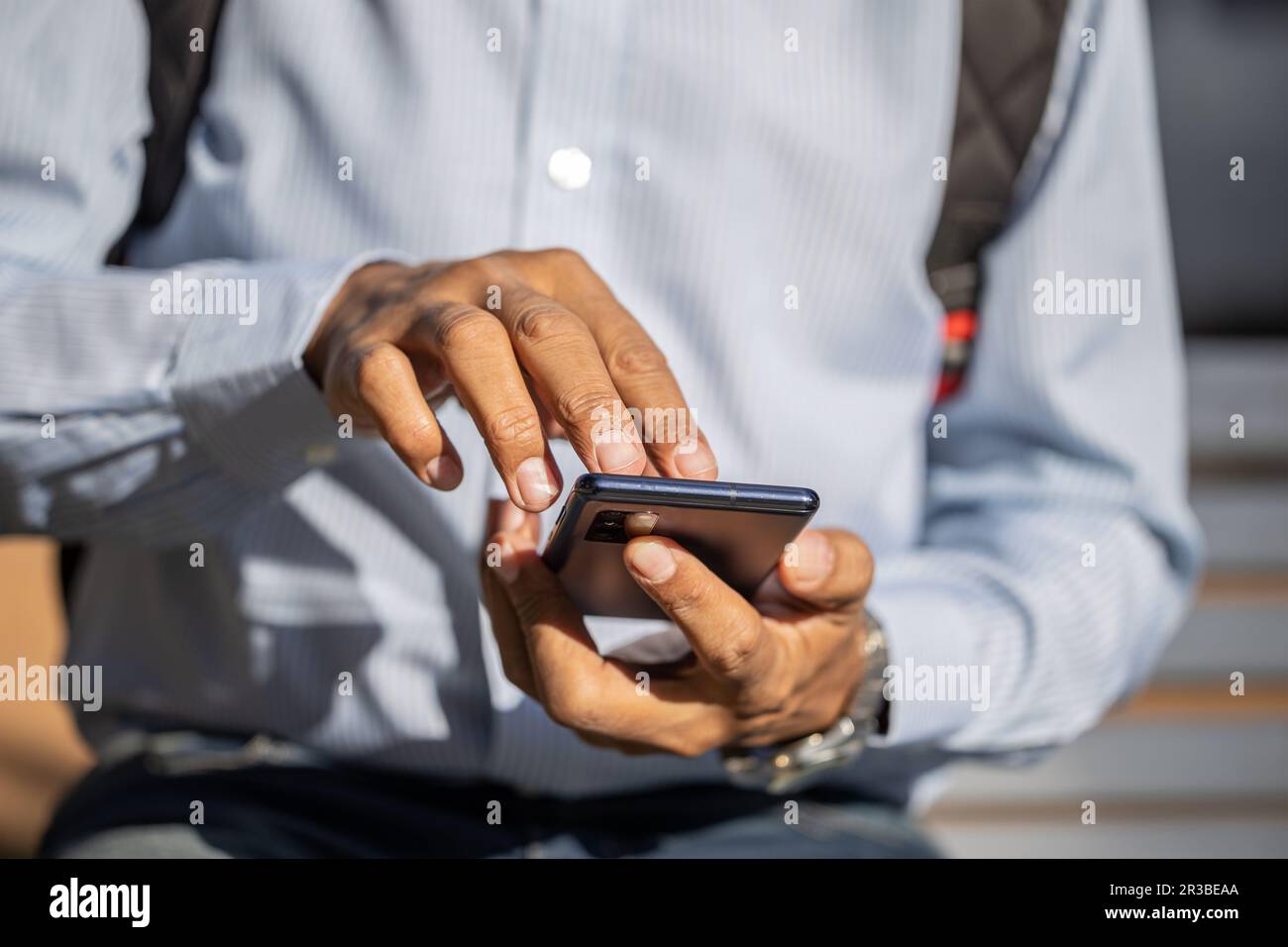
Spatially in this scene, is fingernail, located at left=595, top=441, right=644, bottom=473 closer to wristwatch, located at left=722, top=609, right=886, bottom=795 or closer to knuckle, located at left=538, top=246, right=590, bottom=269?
knuckle, located at left=538, top=246, right=590, bottom=269

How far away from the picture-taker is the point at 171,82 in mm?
835

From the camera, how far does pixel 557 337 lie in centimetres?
54

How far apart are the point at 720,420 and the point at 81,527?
48 centimetres

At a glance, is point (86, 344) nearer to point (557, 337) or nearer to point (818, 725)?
point (557, 337)

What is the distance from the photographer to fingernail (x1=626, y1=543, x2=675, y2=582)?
545mm

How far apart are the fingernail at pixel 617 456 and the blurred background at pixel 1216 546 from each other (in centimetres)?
119

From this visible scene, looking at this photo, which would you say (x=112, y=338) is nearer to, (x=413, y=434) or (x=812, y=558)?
(x=413, y=434)

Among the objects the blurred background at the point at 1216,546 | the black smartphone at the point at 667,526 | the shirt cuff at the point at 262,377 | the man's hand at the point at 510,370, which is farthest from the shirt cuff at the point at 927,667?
the blurred background at the point at 1216,546

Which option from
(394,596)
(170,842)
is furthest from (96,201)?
(170,842)

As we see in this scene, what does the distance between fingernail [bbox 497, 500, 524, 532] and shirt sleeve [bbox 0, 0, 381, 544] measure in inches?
4.6

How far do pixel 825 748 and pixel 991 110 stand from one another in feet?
1.75

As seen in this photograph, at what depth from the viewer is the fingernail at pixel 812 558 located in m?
0.64

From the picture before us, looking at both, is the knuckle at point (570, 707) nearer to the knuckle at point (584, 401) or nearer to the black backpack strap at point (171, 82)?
the knuckle at point (584, 401)

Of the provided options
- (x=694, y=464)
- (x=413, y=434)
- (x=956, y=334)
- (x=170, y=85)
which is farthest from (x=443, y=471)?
(x=956, y=334)
